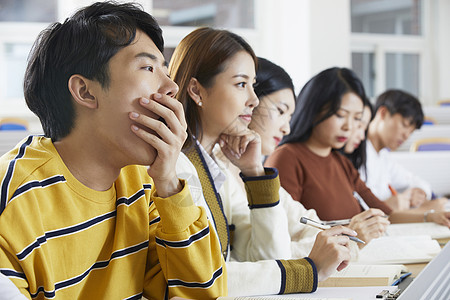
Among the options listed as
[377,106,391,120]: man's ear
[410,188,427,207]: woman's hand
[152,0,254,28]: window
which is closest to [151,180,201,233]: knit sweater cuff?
[410,188,427,207]: woman's hand

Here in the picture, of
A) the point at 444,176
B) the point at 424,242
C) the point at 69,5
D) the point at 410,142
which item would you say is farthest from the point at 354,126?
the point at 69,5

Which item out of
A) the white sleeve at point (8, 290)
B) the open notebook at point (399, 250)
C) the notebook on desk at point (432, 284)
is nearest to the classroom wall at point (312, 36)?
the open notebook at point (399, 250)

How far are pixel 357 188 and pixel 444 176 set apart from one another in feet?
3.10

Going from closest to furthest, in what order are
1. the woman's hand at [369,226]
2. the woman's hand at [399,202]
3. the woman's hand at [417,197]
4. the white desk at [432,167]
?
the woman's hand at [369,226]
the woman's hand at [399,202]
the woman's hand at [417,197]
the white desk at [432,167]

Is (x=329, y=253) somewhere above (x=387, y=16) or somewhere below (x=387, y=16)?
below

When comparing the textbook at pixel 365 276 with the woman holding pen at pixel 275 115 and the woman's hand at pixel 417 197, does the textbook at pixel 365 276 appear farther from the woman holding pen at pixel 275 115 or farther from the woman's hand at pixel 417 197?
the woman's hand at pixel 417 197

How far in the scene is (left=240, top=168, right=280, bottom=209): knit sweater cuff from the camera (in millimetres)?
1295

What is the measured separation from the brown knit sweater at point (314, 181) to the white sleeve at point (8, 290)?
1.27 meters

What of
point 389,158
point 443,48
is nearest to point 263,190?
point 389,158

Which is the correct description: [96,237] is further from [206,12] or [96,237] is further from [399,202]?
[206,12]

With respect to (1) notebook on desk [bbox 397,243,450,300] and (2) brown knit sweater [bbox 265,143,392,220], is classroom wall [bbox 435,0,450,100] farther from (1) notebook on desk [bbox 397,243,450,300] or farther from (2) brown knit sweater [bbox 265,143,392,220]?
(1) notebook on desk [bbox 397,243,450,300]

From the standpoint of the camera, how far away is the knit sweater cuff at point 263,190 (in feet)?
4.25

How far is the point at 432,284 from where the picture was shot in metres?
0.90

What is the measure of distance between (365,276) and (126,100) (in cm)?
61
